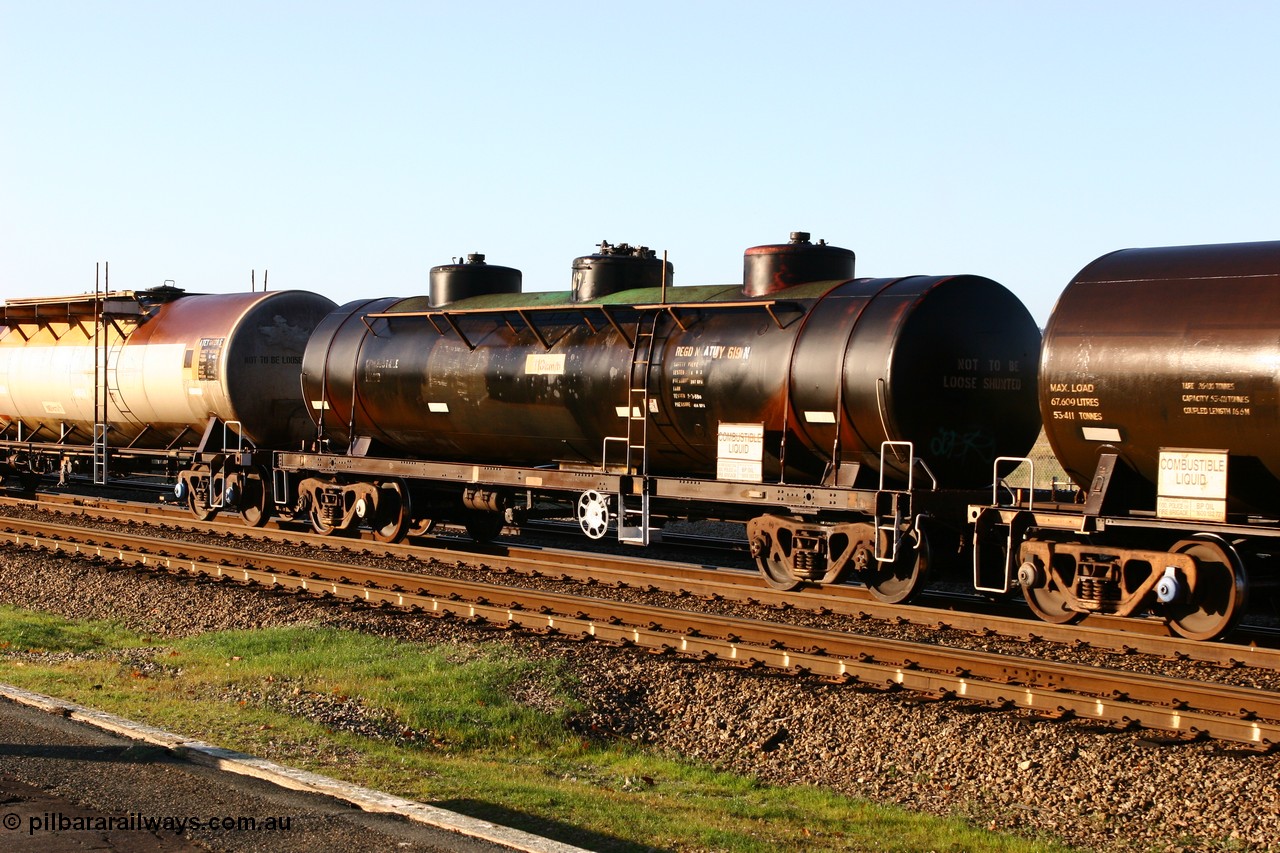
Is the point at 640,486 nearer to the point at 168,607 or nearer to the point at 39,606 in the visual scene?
the point at 168,607

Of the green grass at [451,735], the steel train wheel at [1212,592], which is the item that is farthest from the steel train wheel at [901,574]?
the green grass at [451,735]

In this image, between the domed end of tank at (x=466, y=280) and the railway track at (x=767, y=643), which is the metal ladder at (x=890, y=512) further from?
the domed end of tank at (x=466, y=280)

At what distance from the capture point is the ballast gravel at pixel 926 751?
7.64 meters

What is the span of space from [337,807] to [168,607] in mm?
8903

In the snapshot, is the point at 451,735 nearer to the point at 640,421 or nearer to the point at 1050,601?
the point at 1050,601

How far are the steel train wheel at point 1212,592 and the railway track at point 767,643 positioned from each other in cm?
64

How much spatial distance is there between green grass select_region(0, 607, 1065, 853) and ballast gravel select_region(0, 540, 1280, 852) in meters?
0.26

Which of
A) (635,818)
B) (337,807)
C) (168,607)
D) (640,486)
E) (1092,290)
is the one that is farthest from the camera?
(640,486)

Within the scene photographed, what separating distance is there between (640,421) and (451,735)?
288 inches

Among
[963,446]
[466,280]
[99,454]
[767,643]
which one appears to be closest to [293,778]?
[767,643]

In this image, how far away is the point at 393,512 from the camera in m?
20.6

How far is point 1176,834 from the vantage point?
7410 mm

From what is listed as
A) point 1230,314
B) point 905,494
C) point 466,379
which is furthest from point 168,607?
point 1230,314

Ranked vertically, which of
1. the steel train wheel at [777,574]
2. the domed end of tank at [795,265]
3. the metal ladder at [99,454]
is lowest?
the steel train wheel at [777,574]
